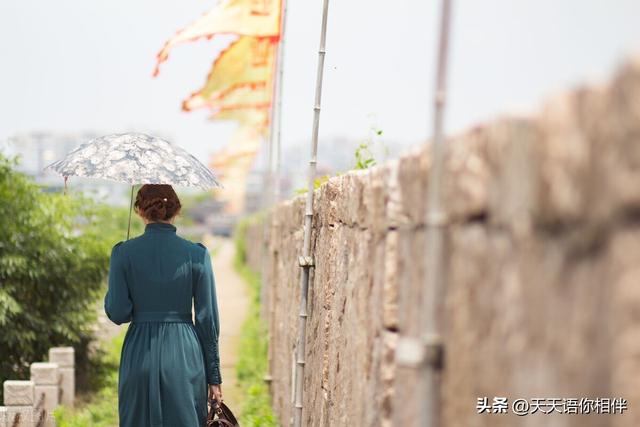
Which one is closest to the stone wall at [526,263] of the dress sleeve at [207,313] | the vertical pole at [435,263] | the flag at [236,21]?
the vertical pole at [435,263]

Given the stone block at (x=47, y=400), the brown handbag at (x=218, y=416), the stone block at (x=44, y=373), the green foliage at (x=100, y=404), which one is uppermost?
the brown handbag at (x=218, y=416)

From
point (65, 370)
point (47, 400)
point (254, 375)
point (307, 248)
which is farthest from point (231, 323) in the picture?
point (307, 248)

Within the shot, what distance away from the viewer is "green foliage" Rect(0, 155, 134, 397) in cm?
984

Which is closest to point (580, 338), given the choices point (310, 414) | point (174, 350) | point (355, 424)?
point (355, 424)

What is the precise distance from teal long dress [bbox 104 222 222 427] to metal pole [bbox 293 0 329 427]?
2.81 ft

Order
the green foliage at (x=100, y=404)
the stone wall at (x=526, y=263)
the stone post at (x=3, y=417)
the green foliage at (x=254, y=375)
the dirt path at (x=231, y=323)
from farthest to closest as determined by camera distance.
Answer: the dirt path at (x=231, y=323) → the green foliage at (x=254, y=375) → the green foliage at (x=100, y=404) → the stone post at (x=3, y=417) → the stone wall at (x=526, y=263)

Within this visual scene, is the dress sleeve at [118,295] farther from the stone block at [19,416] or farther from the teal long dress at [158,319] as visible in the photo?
the stone block at [19,416]

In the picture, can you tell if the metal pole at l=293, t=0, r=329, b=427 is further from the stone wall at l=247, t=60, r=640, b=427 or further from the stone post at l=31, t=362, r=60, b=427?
the stone post at l=31, t=362, r=60, b=427

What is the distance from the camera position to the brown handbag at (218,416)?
5.45 metres

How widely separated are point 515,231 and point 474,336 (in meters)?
0.37

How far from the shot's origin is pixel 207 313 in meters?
5.32

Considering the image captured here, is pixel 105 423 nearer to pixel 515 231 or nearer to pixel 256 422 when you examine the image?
pixel 256 422

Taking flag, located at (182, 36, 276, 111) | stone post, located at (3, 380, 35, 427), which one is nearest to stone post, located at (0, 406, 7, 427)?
stone post, located at (3, 380, 35, 427)

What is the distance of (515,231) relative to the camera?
2.17 m
